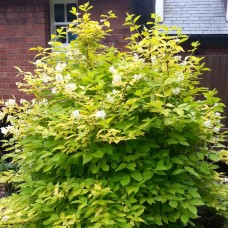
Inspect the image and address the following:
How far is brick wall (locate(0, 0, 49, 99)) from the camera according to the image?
5.27 m

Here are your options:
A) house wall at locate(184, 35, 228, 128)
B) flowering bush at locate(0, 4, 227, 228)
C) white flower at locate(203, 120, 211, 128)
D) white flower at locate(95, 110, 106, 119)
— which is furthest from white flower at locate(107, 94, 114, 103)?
house wall at locate(184, 35, 228, 128)

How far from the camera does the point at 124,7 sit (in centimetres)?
498

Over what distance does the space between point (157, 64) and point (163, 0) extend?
6.18 meters

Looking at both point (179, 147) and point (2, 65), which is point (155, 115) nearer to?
point (179, 147)

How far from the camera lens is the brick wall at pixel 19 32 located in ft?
17.3

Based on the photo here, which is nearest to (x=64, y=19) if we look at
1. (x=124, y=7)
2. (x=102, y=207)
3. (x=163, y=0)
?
(x=124, y=7)

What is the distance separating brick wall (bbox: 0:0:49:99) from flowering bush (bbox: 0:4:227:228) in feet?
10.5

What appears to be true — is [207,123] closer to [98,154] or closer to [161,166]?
[161,166]

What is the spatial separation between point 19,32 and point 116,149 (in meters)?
4.04

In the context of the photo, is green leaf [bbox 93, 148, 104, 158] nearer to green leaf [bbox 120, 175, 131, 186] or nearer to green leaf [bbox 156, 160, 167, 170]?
green leaf [bbox 120, 175, 131, 186]

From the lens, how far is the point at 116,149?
6.94ft

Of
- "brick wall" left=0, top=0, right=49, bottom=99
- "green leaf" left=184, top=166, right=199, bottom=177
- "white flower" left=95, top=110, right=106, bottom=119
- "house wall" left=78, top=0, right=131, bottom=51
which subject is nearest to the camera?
"white flower" left=95, top=110, right=106, bottom=119

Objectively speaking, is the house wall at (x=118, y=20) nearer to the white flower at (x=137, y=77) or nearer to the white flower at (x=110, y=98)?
the white flower at (x=137, y=77)

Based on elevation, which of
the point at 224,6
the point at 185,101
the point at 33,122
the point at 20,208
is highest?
the point at 224,6
